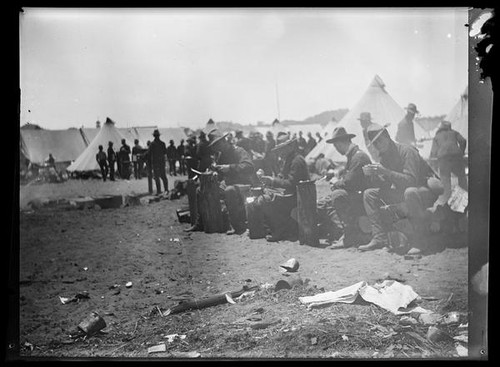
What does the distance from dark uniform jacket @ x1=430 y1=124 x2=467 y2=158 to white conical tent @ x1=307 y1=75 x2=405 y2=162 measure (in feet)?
0.98

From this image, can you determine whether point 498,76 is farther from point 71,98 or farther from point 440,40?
point 71,98

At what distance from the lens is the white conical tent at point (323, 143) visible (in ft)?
11.5

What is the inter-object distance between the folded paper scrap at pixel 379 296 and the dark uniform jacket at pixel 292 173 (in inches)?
32.2

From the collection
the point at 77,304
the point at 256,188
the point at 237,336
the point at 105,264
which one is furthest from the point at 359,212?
the point at 77,304

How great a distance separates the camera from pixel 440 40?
340 centimetres

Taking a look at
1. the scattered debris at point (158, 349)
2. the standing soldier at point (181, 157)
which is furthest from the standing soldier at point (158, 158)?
the scattered debris at point (158, 349)

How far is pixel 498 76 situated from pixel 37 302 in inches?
140

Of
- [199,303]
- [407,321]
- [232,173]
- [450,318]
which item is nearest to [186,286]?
[199,303]

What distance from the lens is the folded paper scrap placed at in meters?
3.42

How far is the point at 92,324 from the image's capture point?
3441 mm

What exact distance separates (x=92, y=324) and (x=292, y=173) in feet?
5.88

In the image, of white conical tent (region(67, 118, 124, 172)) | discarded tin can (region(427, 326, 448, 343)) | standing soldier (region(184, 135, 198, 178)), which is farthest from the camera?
standing soldier (region(184, 135, 198, 178))

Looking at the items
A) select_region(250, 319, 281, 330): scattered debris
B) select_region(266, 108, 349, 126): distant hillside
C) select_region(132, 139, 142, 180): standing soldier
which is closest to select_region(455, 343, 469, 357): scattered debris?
select_region(250, 319, 281, 330): scattered debris

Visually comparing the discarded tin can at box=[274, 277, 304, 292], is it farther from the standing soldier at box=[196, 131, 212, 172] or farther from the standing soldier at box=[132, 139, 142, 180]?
the standing soldier at box=[132, 139, 142, 180]
